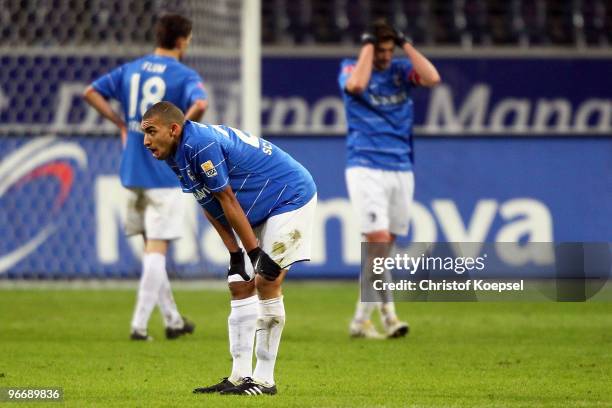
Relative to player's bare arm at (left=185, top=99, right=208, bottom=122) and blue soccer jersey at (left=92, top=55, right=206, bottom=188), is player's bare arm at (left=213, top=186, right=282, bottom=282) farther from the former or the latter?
blue soccer jersey at (left=92, top=55, right=206, bottom=188)

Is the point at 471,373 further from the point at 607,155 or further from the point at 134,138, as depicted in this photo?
the point at 607,155

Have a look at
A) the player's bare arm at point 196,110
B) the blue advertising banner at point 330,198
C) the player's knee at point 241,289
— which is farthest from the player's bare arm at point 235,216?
the blue advertising banner at point 330,198

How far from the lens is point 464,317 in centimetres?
1012

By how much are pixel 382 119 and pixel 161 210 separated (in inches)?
66.1

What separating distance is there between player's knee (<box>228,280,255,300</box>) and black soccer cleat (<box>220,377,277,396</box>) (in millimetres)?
419

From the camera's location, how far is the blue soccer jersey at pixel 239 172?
222 inches

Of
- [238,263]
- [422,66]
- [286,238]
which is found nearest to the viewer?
[238,263]

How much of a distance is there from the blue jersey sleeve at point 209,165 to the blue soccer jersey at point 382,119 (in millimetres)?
3319

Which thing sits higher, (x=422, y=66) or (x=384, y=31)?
(x=384, y=31)

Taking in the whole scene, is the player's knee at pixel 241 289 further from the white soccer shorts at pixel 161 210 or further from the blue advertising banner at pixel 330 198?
the blue advertising banner at pixel 330 198

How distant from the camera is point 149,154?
8.54 metres

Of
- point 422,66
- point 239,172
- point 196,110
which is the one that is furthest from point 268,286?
point 422,66

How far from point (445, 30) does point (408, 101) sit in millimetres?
7815

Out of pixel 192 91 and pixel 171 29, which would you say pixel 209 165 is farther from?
pixel 171 29
